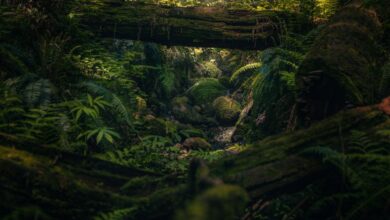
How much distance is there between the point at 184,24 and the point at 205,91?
9.06ft

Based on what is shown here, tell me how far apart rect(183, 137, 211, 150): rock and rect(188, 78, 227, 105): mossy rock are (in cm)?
237

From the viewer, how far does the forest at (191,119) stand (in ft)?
10.3

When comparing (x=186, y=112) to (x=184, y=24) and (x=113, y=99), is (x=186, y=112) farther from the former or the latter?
(x=113, y=99)

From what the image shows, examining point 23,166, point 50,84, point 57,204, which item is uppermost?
point 50,84

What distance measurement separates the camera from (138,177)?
3.51 meters

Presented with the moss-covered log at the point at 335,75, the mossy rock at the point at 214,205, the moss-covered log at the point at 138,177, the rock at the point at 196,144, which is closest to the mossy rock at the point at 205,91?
the rock at the point at 196,144

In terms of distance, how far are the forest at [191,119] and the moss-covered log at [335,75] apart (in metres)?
0.02

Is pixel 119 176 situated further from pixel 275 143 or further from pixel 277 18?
pixel 277 18

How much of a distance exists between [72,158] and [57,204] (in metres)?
0.53

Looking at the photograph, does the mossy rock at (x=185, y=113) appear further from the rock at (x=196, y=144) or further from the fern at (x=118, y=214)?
the fern at (x=118, y=214)

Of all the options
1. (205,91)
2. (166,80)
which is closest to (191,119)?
(166,80)

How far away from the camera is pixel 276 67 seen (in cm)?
571

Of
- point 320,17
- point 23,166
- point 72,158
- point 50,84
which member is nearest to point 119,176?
point 72,158

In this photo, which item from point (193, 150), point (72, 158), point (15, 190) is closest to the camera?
point (15, 190)
